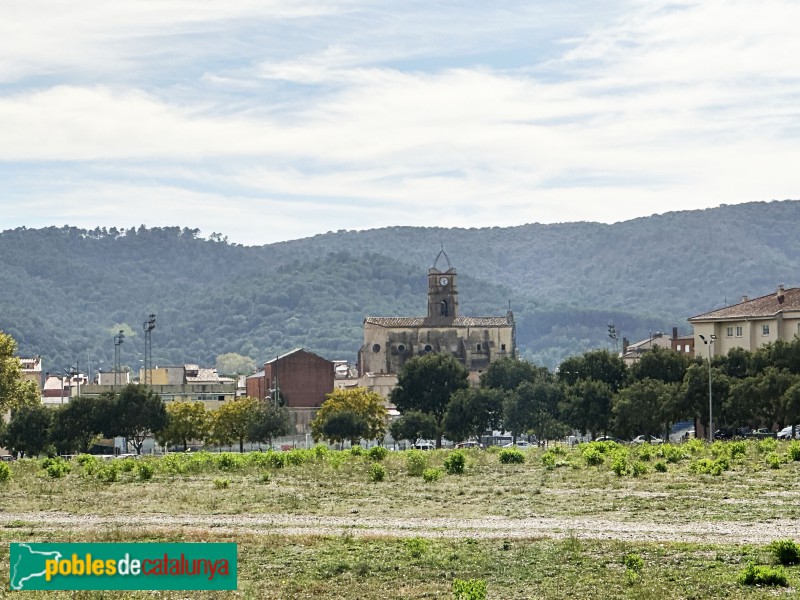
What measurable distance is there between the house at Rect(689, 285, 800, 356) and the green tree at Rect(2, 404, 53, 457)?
51157mm

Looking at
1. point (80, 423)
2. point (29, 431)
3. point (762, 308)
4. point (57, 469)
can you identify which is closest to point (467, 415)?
point (762, 308)

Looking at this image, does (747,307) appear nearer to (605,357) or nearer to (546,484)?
(605,357)

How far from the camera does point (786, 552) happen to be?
33.8 m

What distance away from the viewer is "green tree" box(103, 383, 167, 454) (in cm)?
12225

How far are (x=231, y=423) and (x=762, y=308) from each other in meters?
44.2

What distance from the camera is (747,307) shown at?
13750 cm

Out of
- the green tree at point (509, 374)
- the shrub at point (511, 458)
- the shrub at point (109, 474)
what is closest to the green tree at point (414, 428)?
the green tree at point (509, 374)

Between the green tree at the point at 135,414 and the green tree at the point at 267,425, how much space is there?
1148cm

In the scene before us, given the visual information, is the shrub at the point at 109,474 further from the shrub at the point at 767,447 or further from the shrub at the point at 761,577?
the shrub at the point at 761,577

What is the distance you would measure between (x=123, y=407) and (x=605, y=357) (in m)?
35.2

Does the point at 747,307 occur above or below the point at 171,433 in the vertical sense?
above

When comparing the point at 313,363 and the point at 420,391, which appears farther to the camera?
the point at 313,363

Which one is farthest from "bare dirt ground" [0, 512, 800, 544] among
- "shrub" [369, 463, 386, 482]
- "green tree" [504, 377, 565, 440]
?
"green tree" [504, 377, 565, 440]

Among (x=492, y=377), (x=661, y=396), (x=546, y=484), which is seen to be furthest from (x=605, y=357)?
(x=546, y=484)
